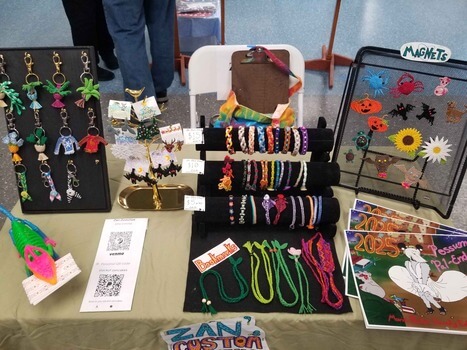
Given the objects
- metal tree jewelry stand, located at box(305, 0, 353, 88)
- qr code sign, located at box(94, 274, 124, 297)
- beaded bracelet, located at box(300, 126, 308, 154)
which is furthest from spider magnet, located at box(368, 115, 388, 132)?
metal tree jewelry stand, located at box(305, 0, 353, 88)

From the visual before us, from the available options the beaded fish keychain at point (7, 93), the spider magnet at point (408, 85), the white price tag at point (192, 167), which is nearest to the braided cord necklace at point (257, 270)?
the white price tag at point (192, 167)

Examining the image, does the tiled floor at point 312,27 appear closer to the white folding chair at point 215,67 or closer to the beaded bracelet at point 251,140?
the white folding chair at point 215,67

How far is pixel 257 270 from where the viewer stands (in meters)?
1.14

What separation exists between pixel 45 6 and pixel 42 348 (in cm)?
398

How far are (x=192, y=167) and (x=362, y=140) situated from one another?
56cm

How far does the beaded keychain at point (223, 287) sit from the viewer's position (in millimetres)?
1040

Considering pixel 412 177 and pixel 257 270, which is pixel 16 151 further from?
pixel 412 177

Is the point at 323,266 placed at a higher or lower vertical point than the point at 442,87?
lower

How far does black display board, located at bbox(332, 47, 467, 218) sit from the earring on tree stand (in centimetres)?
86

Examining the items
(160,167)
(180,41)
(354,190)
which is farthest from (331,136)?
(180,41)

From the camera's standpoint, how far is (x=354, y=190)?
4.68ft

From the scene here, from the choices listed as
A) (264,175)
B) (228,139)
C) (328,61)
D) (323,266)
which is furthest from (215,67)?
(328,61)

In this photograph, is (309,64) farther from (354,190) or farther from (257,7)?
(354,190)

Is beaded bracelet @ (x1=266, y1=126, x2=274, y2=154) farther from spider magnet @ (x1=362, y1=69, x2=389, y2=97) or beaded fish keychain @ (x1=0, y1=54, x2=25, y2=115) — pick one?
beaded fish keychain @ (x1=0, y1=54, x2=25, y2=115)
